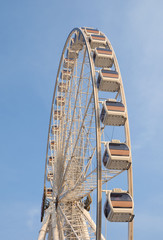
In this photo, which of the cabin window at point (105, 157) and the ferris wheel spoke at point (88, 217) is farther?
the ferris wheel spoke at point (88, 217)

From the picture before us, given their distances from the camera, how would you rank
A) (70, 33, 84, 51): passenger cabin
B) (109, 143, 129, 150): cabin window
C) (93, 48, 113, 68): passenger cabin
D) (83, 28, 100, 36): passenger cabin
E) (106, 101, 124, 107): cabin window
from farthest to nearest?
(70, 33, 84, 51): passenger cabin < (83, 28, 100, 36): passenger cabin < (93, 48, 113, 68): passenger cabin < (106, 101, 124, 107): cabin window < (109, 143, 129, 150): cabin window

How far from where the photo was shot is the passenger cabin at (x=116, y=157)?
1183 centimetres

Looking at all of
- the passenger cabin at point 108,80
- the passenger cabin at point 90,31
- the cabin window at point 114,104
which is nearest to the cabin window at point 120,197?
the cabin window at point 114,104

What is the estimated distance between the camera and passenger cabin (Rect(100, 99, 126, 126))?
12820 mm

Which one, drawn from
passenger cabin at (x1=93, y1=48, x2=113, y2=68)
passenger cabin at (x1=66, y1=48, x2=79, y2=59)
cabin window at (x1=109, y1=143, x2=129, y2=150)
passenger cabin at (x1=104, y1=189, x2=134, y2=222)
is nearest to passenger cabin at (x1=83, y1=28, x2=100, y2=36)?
passenger cabin at (x1=93, y1=48, x2=113, y2=68)

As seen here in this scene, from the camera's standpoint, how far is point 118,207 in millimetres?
11008

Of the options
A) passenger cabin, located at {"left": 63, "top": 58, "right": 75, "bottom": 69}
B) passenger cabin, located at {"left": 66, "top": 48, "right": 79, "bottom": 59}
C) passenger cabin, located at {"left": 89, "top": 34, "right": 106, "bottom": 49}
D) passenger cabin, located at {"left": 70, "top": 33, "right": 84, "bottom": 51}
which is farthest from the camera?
passenger cabin, located at {"left": 63, "top": 58, "right": 75, "bottom": 69}

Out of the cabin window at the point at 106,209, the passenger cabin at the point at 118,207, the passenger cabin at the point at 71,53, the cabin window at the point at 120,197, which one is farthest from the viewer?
the passenger cabin at the point at 71,53

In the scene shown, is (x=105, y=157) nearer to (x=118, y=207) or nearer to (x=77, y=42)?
(x=118, y=207)

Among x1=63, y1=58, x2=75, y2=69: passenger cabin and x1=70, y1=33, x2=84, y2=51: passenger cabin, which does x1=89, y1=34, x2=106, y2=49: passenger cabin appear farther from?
x1=63, y1=58, x2=75, y2=69: passenger cabin

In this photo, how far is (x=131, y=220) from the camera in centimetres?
1144

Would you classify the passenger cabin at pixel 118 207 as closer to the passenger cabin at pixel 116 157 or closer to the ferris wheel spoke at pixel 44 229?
the passenger cabin at pixel 116 157

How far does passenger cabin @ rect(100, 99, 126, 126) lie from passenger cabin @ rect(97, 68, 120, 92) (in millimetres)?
1022

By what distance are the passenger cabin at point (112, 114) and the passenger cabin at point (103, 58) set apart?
2.73 metres
